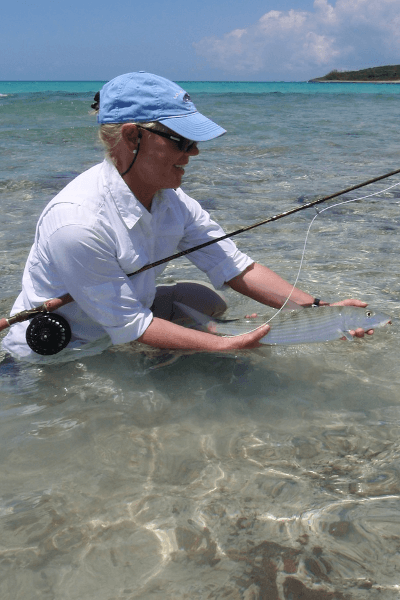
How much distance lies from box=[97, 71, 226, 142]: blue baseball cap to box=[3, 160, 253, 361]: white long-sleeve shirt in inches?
12.0

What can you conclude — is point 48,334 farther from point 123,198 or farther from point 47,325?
point 123,198

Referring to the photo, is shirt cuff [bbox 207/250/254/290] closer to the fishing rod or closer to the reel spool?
the fishing rod

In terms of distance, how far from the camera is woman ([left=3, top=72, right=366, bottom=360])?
8.60ft

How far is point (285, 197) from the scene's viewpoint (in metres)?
8.16

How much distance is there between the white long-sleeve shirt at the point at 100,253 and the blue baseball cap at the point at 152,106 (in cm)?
30

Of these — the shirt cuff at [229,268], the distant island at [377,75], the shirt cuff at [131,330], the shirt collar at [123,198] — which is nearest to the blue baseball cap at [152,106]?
the shirt collar at [123,198]

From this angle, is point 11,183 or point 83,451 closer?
point 83,451

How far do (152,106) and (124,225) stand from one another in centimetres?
59

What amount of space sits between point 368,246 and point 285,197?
100 inches

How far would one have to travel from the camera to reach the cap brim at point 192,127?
8.43ft

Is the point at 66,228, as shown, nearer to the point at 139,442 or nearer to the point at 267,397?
the point at 139,442

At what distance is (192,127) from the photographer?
261 centimetres

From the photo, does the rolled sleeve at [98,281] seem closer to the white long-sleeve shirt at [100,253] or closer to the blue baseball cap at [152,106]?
the white long-sleeve shirt at [100,253]

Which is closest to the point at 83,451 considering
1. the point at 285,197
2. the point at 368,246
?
the point at 368,246
